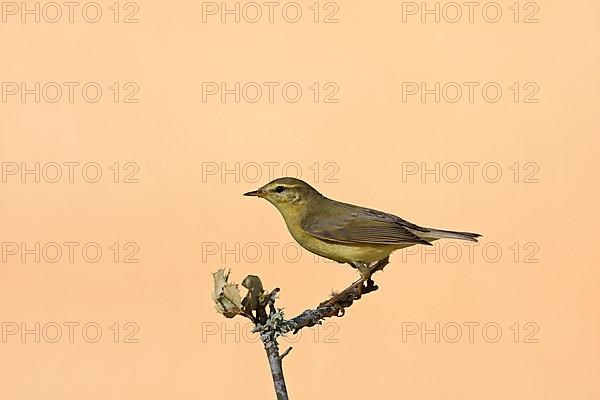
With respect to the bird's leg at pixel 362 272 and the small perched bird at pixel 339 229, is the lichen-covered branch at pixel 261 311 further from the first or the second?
the small perched bird at pixel 339 229

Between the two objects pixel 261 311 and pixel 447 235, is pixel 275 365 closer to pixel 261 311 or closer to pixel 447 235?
pixel 261 311

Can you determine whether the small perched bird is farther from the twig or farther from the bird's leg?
the twig

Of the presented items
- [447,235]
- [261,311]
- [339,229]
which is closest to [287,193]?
[339,229]

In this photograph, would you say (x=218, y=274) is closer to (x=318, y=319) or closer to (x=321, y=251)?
(x=318, y=319)

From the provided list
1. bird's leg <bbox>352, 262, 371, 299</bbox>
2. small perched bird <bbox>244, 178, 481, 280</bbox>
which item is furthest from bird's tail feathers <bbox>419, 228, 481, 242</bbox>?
bird's leg <bbox>352, 262, 371, 299</bbox>

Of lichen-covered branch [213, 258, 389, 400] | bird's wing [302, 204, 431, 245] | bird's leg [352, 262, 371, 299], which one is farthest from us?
bird's wing [302, 204, 431, 245]

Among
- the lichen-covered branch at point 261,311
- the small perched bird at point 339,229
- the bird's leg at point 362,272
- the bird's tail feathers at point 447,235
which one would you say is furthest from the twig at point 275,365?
the bird's tail feathers at point 447,235

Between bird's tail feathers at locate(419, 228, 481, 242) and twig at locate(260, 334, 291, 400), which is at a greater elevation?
bird's tail feathers at locate(419, 228, 481, 242)
